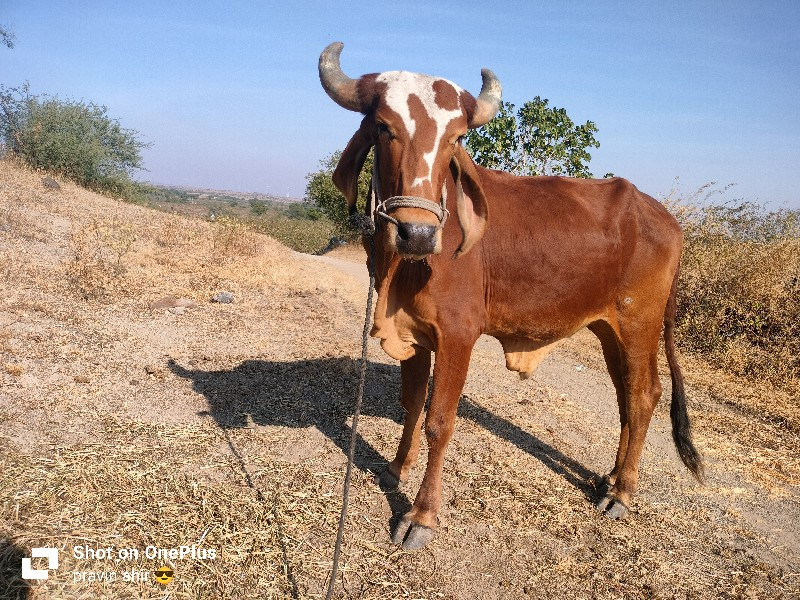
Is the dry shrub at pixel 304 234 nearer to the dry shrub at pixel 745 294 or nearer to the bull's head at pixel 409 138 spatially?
the dry shrub at pixel 745 294

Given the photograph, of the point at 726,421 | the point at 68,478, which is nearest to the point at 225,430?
the point at 68,478

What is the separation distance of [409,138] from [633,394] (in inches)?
114

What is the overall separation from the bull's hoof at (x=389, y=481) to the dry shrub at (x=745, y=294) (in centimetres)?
625

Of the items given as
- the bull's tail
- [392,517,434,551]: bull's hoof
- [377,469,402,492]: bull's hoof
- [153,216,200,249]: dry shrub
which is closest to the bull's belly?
the bull's tail

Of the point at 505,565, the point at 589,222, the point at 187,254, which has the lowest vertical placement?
the point at 505,565

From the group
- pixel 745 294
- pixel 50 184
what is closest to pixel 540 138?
pixel 745 294

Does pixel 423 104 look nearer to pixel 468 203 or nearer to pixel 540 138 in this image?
pixel 468 203

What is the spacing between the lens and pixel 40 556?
2709 millimetres

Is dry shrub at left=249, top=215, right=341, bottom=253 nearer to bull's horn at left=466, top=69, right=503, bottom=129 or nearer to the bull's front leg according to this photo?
the bull's front leg

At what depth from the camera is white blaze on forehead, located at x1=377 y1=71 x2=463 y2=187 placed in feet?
9.00

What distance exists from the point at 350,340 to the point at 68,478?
428cm

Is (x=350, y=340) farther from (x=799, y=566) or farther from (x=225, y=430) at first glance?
(x=799, y=566)

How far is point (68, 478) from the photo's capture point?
11.4 feet

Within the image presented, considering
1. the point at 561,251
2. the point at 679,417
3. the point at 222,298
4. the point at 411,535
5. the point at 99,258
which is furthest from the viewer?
the point at 99,258
